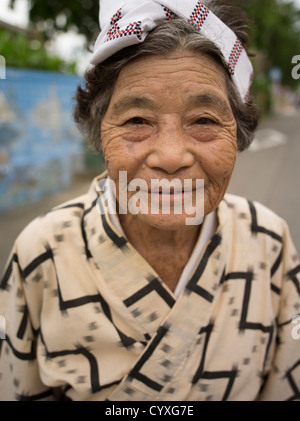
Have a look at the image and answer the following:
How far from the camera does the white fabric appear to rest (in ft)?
4.11

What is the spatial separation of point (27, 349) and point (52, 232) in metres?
0.43

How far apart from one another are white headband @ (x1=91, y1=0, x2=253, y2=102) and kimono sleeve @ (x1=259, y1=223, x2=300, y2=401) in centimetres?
75

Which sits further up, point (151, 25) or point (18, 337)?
point (151, 25)

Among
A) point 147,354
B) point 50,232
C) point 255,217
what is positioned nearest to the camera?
point 147,354

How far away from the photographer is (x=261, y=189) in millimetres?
6516

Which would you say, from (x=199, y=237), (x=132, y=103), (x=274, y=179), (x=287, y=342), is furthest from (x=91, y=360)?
(x=274, y=179)

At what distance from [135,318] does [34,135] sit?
4295 millimetres

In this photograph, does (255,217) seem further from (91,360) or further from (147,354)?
(91,360)

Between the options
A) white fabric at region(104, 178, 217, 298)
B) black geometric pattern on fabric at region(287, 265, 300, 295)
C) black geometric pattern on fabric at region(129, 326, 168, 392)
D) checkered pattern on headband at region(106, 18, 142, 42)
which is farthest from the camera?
black geometric pattern on fabric at region(287, 265, 300, 295)

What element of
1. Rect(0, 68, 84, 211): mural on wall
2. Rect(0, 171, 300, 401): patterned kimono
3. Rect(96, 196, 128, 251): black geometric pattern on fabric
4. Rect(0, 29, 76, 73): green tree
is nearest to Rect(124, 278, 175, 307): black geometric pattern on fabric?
Rect(0, 171, 300, 401): patterned kimono

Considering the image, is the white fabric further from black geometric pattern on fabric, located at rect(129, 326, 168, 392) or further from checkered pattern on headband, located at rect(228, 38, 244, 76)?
checkered pattern on headband, located at rect(228, 38, 244, 76)

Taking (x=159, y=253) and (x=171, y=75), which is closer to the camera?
(x=171, y=75)

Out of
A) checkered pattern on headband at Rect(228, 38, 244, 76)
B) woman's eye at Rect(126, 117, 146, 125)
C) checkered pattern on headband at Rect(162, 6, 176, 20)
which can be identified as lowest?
woman's eye at Rect(126, 117, 146, 125)
